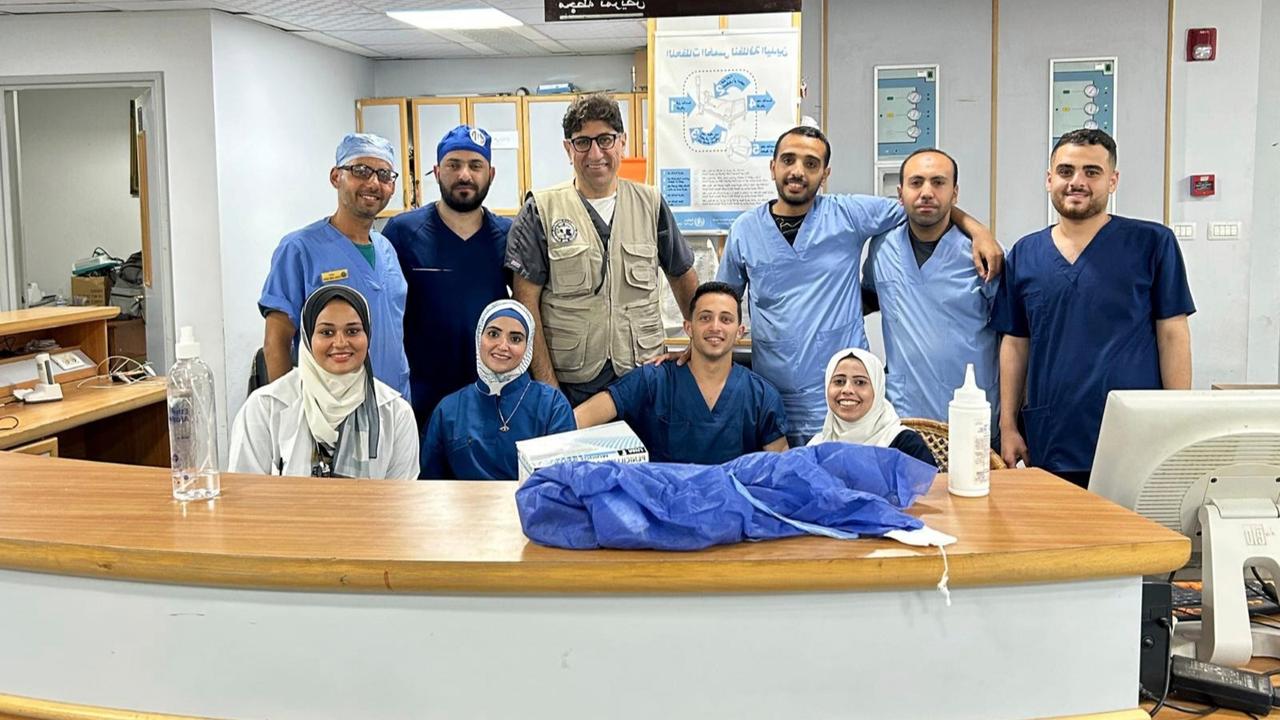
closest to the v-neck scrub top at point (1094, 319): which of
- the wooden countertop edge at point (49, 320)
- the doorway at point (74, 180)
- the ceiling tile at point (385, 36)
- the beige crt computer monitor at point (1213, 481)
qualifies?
the beige crt computer monitor at point (1213, 481)

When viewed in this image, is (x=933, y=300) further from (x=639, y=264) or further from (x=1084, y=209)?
(x=639, y=264)

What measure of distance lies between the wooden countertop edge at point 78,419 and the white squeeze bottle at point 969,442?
302 cm

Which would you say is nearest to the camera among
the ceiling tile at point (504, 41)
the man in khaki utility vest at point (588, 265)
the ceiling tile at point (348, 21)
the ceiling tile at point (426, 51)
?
the man in khaki utility vest at point (588, 265)

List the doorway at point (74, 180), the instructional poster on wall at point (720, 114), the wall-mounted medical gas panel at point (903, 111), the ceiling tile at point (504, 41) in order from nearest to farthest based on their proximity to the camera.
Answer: the instructional poster on wall at point (720, 114)
the wall-mounted medical gas panel at point (903, 111)
the ceiling tile at point (504, 41)
the doorway at point (74, 180)

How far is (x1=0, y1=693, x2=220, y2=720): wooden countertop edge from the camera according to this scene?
4.97ft

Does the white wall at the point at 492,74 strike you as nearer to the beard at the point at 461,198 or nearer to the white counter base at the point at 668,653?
the beard at the point at 461,198

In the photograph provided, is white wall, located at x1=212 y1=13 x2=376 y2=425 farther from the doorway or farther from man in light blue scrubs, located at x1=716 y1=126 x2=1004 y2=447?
man in light blue scrubs, located at x1=716 y1=126 x2=1004 y2=447

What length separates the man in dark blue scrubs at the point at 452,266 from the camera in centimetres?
319

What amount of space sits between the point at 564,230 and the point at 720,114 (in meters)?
1.53

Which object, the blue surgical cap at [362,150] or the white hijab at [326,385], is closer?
the white hijab at [326,385]

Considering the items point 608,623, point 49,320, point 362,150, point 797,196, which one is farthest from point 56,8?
point 608,623

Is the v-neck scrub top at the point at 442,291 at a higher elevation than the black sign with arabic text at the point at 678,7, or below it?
below

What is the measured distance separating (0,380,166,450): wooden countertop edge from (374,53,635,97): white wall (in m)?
4.14

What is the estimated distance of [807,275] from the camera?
10.5ft
